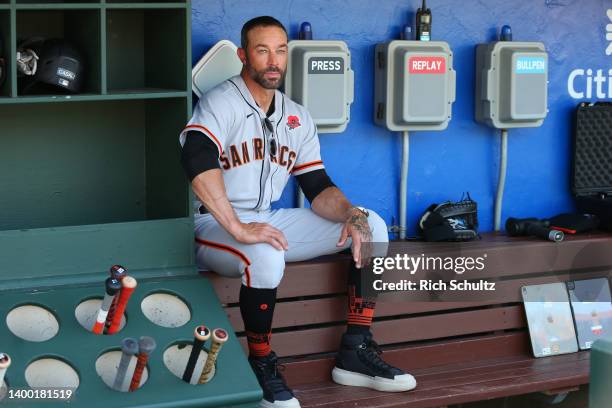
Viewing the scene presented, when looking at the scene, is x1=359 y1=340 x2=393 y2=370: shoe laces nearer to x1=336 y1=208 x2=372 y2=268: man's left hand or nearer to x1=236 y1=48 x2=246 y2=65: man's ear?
x1=336 y1=208 x2=372 y2=268: man's left hand

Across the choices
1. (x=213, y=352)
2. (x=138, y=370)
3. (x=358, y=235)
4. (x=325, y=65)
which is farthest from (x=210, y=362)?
(x=325, y=65)

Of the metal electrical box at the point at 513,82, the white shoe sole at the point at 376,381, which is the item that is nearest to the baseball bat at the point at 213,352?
the white shoe sole at the point at 376,381

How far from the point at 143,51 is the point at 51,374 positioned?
4.39ft

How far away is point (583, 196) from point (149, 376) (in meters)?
2.51

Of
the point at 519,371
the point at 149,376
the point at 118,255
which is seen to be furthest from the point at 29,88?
the point at 519,371

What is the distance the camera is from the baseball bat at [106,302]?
345cm

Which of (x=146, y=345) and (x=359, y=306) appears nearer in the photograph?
(x=146, y=345)

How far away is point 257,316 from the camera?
12.6 ft

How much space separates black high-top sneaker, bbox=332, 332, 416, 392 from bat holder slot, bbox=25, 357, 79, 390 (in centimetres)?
113

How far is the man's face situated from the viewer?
401cm

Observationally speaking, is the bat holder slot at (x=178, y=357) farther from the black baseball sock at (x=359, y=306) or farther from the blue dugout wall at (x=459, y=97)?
the blue dugout wall at (x=459, y=97)

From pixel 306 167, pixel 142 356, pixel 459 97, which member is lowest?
pixel 142 356

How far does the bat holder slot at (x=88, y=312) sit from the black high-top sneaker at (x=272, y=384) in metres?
0.51

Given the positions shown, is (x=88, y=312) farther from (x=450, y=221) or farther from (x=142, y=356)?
(x=450, y=221)
